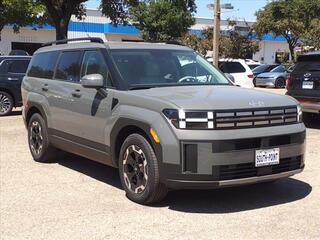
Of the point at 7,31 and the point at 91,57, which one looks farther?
the point at 7,31

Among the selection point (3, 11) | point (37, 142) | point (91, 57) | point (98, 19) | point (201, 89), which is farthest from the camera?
point (98, 19)

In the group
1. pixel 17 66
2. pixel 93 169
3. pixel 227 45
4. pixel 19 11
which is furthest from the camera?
pixel 227 45

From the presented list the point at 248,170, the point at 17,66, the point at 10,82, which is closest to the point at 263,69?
the point at 17,66

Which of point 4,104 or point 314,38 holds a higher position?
point 314,38

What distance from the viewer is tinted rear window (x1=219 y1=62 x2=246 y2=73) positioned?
19.5m

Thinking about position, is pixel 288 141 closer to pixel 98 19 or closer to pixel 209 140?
pixel 209 140

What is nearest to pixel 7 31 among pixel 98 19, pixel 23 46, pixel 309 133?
pixel 23 46

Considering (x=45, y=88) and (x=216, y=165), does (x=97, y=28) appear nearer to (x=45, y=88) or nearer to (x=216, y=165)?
(x=45, y=88)

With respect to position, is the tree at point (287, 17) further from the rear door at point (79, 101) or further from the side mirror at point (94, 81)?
the side mirror at point (94, 81)

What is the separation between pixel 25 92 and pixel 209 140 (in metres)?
4.54

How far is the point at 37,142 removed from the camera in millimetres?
8438

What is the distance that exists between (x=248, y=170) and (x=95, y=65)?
100 inches

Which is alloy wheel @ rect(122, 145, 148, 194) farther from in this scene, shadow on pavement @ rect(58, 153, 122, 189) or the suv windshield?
the suv windshield

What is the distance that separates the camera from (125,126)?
611cm
